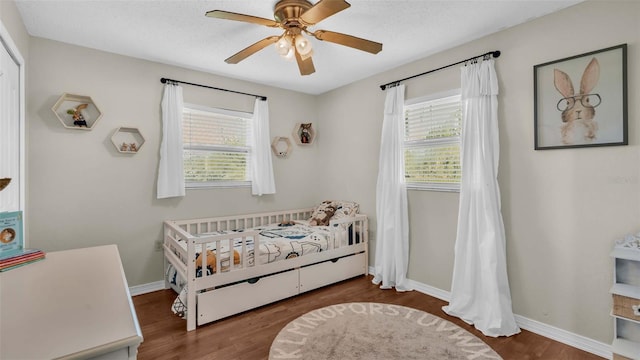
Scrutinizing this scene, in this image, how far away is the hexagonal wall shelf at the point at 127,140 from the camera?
2938 millimetres

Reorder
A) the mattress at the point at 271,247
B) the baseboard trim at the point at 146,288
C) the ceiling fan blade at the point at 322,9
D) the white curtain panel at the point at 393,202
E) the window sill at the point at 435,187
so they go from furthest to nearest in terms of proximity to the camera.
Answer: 1. the white curtain panel at the point at 393,202
2. the baseboard trim at the point at 146,288
3. the window sill at the point at 435,187
4. the mattress at the point at 271,247
5. the ceiling fan blade at the point at 322,9

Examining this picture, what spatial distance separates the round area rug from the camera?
79.9 inches

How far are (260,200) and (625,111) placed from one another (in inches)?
139

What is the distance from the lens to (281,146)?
415 centimetres

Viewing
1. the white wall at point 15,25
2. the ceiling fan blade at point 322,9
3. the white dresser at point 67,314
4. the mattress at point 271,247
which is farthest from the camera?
the mattress at point 271,247

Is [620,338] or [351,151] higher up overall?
[351,151]

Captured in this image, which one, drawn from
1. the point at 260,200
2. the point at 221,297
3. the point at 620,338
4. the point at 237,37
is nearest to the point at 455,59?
the point at 237,37

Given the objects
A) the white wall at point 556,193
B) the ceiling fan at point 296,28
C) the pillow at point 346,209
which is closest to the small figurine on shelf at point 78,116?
the ceiling fan at point 296,28

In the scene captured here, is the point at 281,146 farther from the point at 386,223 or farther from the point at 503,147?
the point at 503,147

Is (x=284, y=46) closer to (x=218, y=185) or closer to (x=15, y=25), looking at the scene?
(x=15, y=25)

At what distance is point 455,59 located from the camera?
2809mm

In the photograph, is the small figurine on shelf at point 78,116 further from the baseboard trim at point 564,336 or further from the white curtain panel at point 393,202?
the baseboard trim at point 564,336

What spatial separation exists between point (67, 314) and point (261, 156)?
9.72 ft

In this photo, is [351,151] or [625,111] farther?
[351,151]
